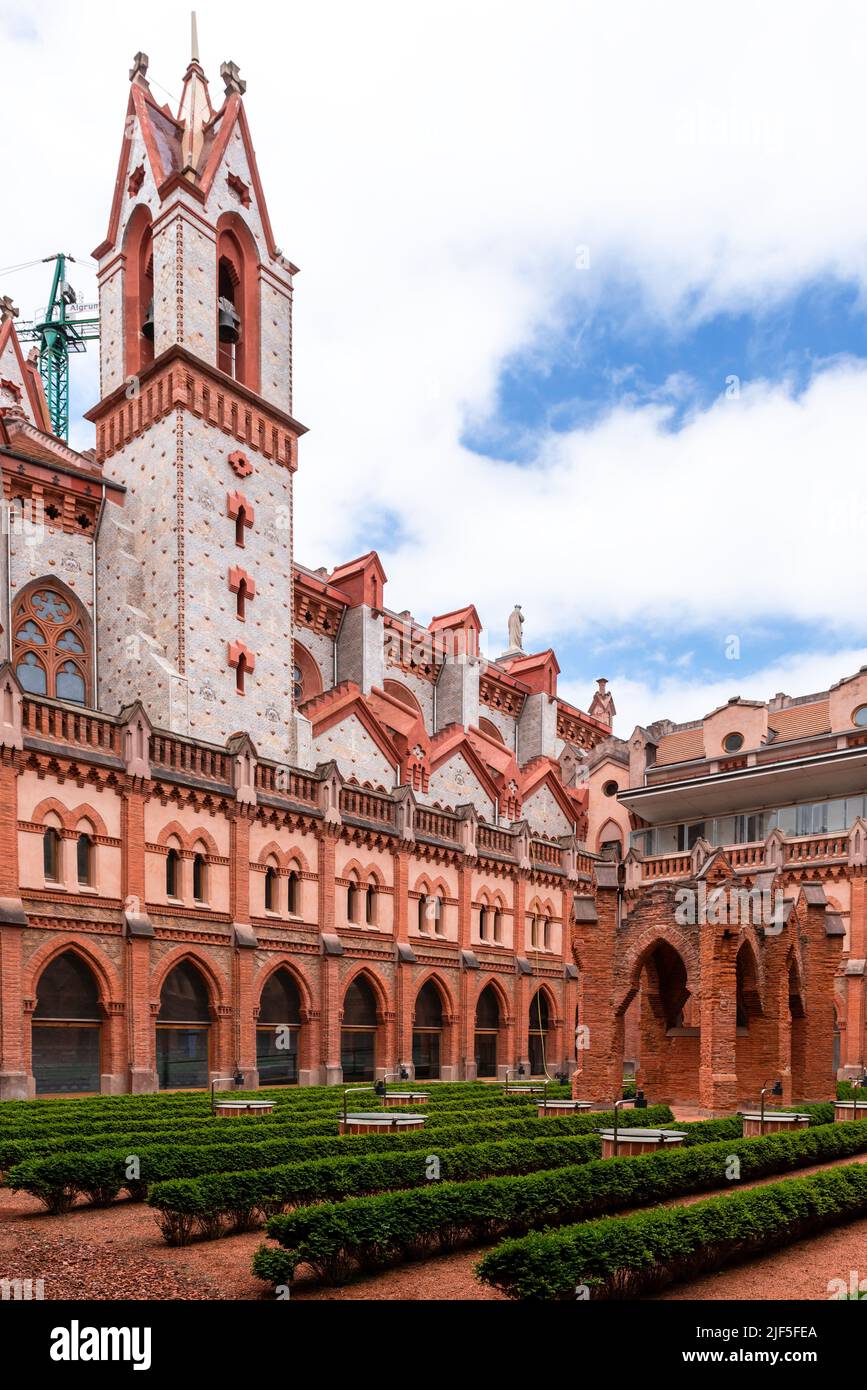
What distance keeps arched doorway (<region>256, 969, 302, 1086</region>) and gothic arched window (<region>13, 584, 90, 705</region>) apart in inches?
453

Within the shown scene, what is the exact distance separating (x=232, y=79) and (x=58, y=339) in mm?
41781

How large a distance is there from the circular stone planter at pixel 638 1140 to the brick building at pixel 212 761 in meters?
15.6

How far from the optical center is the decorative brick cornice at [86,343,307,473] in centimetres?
3838

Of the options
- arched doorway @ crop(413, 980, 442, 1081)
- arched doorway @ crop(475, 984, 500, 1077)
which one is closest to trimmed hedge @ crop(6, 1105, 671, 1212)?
arched doorway @ crop(413, 980, 442, 1081)

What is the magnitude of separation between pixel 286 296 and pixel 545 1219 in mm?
39065

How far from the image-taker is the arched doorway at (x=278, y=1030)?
34.3 meters

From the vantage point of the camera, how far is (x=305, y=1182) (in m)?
13.8

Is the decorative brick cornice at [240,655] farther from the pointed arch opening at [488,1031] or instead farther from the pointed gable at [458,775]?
the pointed arch opening at [488,1031]

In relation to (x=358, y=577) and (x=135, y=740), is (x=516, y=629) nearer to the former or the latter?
(x=358, y=577)

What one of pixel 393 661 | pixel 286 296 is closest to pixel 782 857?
pixel 393 661

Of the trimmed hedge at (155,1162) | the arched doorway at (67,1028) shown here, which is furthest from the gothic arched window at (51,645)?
the trimmed hedge at (155,1162)

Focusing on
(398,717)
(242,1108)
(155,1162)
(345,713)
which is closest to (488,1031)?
(398,717)
